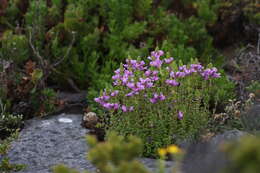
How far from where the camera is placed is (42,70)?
539 cm

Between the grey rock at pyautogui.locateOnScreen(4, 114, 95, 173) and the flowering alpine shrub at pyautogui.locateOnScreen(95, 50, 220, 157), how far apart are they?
0.50 metres

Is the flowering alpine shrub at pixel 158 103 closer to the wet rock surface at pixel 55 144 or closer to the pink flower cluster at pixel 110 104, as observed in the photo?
the pink flower cluster at pixel 110 104

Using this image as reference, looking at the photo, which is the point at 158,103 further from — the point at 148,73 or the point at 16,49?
the point at 16,49

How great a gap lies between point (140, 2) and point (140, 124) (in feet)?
8.34

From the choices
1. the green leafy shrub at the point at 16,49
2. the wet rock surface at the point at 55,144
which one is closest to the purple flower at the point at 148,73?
the wet rock surface at the point at 55,144

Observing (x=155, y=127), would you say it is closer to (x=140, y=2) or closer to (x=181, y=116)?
(x=181, y=116)

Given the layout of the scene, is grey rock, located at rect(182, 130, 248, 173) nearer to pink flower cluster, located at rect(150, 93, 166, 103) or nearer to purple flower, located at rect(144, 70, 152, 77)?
pink flower cluster, located at rect(150, 93, 166, 103)

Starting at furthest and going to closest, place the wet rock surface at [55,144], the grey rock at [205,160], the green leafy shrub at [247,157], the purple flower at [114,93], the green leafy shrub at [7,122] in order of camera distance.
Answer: the green leafy shrub at [7,122] → the wet rock surface at [55,144] → the purple flower at [114,93] → the grey rock at [205,160] → the green leafy shrub at [247,157]

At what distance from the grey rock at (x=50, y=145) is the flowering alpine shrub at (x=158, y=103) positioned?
503 millimetres

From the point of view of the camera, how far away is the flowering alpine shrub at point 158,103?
12.9ft

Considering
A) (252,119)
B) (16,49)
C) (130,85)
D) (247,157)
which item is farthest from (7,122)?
(247,157)

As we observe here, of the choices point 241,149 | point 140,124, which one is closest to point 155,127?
point 140,124

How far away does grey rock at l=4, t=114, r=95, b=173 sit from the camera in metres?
4.18

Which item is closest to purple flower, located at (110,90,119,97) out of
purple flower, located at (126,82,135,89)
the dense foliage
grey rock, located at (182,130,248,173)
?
purple flower, located at (126,82,135,89)
